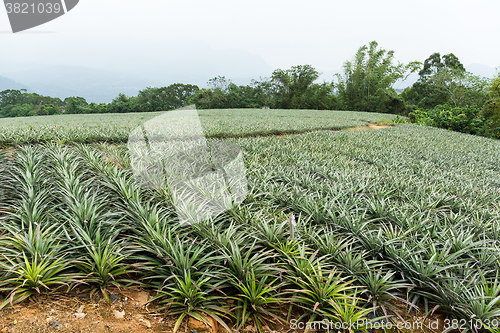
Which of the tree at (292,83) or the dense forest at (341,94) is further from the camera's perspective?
the tree at (292,83)

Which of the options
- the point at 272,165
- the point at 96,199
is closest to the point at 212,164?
the point at 272,165

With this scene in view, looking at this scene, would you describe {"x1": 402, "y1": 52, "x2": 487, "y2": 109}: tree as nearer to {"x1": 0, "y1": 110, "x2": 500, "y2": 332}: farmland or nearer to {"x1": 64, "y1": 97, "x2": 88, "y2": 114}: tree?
{"x1": 0, "y1": 110, "x2": 500, "y2": 332}: farmland

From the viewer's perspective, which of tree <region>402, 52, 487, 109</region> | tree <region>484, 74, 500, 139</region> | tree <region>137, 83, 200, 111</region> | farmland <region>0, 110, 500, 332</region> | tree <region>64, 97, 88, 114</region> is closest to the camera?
farmland <region>0, 110, 500, 332</region>

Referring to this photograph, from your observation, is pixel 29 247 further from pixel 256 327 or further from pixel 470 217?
pixel 470 217

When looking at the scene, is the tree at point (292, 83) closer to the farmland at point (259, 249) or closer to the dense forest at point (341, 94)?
the dense forest at point (341, 94)

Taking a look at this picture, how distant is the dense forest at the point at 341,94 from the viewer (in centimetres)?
2405

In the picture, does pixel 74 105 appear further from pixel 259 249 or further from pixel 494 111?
pixel 494 111

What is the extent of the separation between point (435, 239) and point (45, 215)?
394 centimetres

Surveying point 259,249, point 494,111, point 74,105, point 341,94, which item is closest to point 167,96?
point 259,249

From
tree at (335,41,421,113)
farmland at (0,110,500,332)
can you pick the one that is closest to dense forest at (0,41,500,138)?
tree at (335,41,421,113)

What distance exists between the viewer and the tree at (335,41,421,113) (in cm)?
3247

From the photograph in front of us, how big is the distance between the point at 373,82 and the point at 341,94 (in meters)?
4.88

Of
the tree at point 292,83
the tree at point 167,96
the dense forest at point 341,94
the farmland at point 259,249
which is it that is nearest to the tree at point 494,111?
the dense forest at point 341,94

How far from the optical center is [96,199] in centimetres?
259
